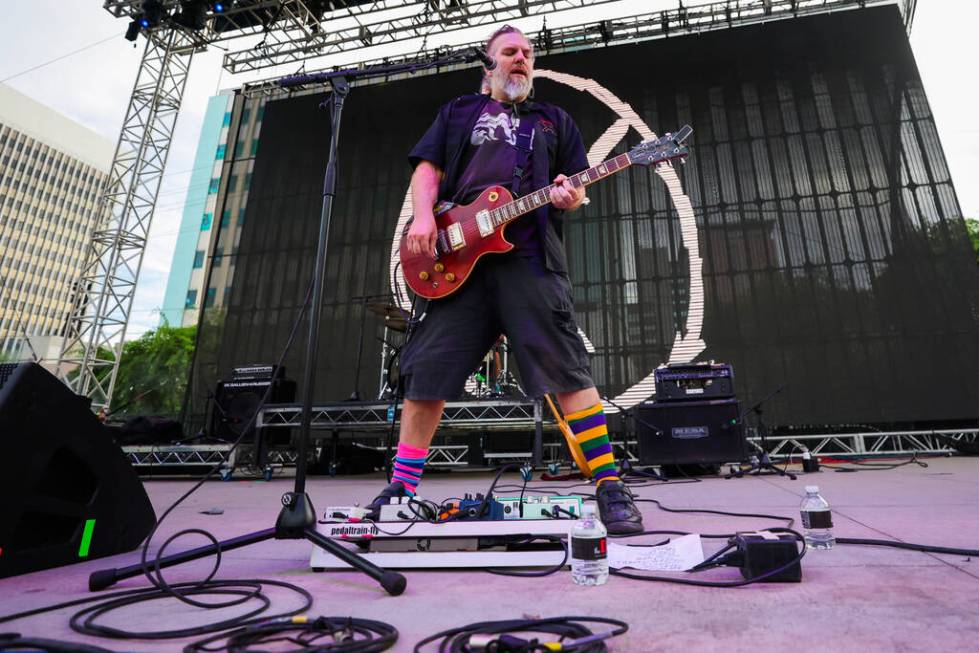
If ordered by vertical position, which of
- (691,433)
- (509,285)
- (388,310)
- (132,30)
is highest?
(132,30)

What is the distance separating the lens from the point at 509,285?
1.62 metres

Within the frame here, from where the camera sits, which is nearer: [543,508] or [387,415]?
[543,508]

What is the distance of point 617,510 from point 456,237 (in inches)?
36.9

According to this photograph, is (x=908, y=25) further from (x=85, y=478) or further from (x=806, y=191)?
(x=85, y=478)

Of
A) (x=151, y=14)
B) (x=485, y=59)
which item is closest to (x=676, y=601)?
(x=485, y=59)

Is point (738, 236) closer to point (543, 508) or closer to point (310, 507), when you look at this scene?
point (543, 508)

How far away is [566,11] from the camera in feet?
26.7

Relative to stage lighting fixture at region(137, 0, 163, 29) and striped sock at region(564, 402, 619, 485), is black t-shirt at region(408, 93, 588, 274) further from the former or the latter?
stage lighting fixture at region(137, 0, 163, 29)

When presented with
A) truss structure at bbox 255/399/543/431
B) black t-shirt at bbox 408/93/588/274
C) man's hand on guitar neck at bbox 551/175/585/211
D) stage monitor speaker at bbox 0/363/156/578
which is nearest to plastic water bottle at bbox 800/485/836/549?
black t-shirt at bbox 408/93/588/274

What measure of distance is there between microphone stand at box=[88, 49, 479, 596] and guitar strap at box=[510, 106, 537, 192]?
27 centimetres

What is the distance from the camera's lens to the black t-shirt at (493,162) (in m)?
1.71

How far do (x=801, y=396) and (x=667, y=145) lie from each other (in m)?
4.90

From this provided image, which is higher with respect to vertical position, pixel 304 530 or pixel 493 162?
pixel 493 162

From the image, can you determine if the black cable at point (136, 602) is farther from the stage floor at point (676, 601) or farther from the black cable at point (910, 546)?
the black cable at point (910, 546)
